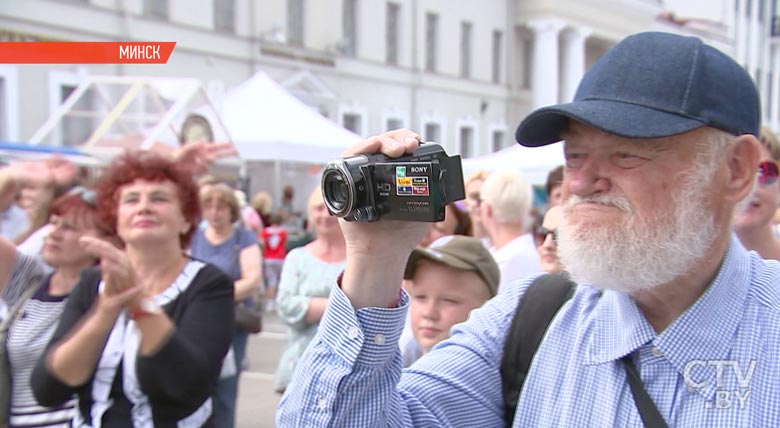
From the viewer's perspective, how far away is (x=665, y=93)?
1.28m

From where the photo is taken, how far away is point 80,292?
8.43 feet

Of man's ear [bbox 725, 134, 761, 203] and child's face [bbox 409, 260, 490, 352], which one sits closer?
man's ear [bbox 725, 134, 761, 203]

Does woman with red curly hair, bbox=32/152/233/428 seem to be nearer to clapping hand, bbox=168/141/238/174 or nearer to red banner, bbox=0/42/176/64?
clapping hand, bbox=168/141/238/174

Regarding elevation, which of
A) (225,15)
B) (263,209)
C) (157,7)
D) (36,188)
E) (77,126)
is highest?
(225,15)

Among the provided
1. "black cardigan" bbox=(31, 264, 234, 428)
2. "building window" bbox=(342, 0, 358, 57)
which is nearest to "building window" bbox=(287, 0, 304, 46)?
"building window" bbox=(342, 0, 358, 57)

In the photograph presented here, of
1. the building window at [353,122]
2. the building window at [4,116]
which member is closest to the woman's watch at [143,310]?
the building window at [4,116]

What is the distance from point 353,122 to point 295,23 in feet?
12.3

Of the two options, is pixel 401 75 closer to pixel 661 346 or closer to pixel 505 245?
pixel 505 245

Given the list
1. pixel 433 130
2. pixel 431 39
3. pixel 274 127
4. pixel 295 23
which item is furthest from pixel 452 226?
pixel 433 130

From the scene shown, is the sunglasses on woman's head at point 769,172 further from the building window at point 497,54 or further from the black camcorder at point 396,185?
the building window at point 497,54

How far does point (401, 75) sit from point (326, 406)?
876 inches

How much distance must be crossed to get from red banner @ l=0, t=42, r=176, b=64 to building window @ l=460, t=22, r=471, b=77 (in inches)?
915

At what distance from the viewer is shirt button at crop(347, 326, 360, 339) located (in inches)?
47.9

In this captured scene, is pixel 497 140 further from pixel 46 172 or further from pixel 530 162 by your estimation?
pixel 46 172
